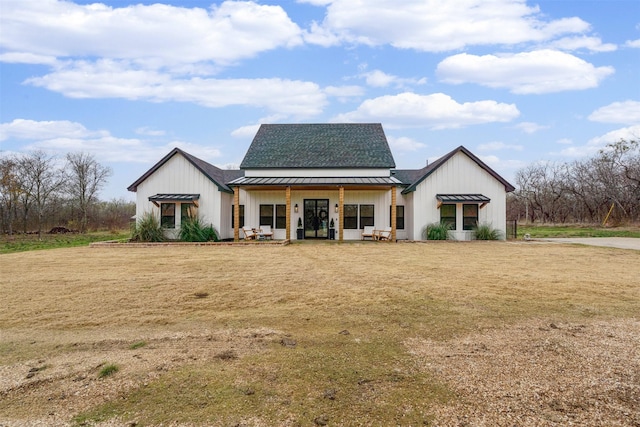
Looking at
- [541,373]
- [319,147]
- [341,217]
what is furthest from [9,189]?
[541,373]

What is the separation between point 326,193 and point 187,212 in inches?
301

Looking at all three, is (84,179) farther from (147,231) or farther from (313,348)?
(313,348)

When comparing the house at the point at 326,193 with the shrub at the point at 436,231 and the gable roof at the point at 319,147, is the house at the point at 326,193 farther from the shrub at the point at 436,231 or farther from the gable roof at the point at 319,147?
the shrub at the point at 436,231

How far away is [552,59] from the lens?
18.8m

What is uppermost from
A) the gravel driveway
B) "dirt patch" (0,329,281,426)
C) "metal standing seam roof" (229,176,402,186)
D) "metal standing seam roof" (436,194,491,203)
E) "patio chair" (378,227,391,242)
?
"metal standing seam roof" (229,176,402,186)

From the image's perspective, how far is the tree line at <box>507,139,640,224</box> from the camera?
33594 millimetres

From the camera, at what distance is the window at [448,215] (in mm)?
20203

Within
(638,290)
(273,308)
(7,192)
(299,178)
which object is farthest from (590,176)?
(7,192)

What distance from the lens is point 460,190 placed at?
20.3 m

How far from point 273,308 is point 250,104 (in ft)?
71.6

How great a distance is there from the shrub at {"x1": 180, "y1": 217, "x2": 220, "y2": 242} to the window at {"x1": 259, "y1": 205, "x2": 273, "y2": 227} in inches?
111

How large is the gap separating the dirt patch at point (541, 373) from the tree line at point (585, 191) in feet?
118

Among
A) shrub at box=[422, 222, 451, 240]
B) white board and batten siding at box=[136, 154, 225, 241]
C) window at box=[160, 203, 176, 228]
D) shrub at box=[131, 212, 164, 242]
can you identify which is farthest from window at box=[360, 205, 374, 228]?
shrub at box=[131, 212, 164, 242]

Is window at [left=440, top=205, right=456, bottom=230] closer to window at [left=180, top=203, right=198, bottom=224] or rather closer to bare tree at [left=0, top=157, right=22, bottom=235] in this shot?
window at [left=180, top=203, right=198, bottom=224]
